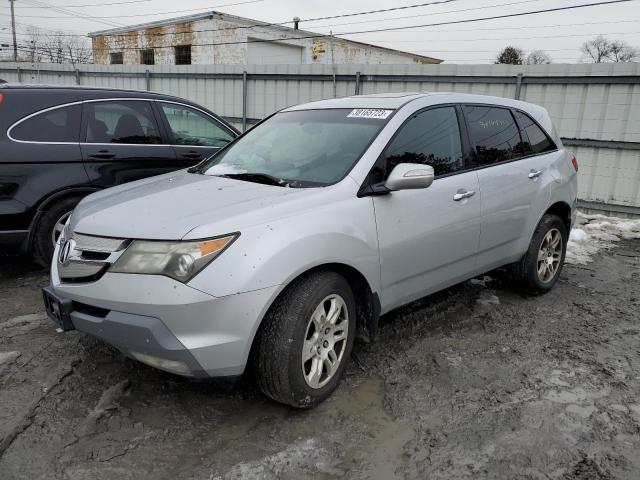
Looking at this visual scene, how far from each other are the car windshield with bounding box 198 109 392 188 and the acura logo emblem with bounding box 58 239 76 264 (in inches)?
41.1

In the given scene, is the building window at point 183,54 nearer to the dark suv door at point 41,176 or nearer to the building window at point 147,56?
the building window at point 147,56

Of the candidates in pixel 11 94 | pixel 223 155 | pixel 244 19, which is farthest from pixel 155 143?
pixel 244 19

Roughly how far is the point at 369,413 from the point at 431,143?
5.97ft

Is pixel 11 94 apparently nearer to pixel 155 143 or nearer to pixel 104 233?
pixel 155 143

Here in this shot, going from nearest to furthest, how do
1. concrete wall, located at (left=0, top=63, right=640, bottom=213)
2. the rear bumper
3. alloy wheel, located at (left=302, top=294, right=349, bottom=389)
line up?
alloy wheel, located at (left=302, top=294, right=349, bottom=389) < the rear bumper < concrete wall, located at (left=0, top=63, right=640, bottom=213)

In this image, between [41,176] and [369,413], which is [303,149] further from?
[41,176]

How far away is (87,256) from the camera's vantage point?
8.99 ft

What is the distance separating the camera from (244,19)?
25672mm

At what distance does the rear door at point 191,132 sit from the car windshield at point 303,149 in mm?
1729

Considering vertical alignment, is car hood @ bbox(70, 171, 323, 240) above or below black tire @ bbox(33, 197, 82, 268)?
above

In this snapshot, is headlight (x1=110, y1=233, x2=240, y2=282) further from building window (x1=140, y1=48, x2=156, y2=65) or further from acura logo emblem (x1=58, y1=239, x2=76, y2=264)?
building window (x1=140, y1=48, x2=156, y2=65)

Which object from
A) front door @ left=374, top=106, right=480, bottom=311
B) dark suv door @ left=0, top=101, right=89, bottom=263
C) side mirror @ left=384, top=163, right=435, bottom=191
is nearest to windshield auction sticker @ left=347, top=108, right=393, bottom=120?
front door @ left=374, top=106, right=480, bottom=311

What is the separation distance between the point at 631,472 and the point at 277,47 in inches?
1112

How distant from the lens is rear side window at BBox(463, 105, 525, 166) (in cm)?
396
